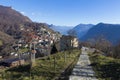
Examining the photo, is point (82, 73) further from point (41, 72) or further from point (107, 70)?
point (41, 72)

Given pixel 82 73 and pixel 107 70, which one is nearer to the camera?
pixel 82 73

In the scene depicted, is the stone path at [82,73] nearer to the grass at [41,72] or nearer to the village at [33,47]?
the grass at [41,72]

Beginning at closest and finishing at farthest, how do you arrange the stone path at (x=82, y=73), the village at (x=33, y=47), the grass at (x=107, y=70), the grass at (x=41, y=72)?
the stone path at (x=82, y=73)
the grass at (x=41, y=72)
the grass at (x=107, y=70)
the village at (x=33, y=47)

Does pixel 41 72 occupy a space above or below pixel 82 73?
above

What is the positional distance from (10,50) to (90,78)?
176790mm

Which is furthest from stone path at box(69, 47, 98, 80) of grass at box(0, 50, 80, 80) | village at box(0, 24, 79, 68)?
village at box(0, 24, 79, 68)

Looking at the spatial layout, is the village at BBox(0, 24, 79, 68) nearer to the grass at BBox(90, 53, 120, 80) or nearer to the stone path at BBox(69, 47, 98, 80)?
the stone path at BBox(69, 47, 98, 80)

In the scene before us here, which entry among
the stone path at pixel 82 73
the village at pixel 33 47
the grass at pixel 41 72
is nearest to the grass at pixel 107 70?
the stone path at pixel 82 73

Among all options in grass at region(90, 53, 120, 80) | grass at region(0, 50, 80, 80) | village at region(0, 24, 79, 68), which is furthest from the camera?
village at region(0, 24, 79, 68)

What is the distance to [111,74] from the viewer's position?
29594 millimetres

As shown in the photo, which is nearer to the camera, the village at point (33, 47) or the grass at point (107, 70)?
the grass at point (107, 70)

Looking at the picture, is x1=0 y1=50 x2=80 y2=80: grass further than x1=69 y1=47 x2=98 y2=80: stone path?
Yes

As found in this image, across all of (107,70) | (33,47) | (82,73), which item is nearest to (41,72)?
(82,73)

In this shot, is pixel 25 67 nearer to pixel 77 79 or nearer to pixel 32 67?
pixel 32 67
